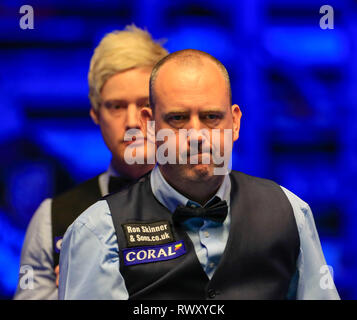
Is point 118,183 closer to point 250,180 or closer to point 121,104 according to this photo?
point 121,104

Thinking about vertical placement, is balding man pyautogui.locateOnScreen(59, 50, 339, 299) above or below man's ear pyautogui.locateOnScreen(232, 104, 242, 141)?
below

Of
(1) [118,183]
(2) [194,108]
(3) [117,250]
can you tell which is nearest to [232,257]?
(3) [117,250]

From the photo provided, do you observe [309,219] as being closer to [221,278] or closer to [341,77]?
[221,278]

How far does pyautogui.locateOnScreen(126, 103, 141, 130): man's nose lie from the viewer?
7.61 ft

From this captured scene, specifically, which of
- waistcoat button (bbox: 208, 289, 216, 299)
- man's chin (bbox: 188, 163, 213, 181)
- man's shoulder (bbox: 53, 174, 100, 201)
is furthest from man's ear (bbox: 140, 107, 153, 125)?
man's shoulder (bbox: 53, 174, 100, 201)

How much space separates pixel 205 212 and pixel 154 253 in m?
0.19

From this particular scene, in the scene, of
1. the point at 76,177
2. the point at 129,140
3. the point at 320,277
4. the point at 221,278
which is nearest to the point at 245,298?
the point at 221,278

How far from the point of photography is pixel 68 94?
371 cm

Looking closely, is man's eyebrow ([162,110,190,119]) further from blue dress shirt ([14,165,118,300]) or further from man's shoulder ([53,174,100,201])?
man's shoulder ([53,174,100,201])

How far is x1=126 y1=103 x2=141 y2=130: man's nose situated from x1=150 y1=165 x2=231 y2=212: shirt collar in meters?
0.41

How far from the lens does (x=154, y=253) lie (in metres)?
1.79

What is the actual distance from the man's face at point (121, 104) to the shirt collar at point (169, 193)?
1.38 feet
